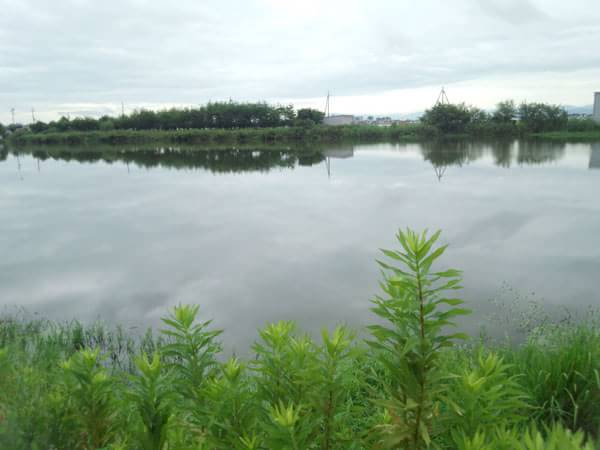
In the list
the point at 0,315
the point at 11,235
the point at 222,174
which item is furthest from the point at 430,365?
the point at 222,174

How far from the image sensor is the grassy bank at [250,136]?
185 ft

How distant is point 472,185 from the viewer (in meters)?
18.6

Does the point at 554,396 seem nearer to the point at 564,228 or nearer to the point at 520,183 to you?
the point at 564,228

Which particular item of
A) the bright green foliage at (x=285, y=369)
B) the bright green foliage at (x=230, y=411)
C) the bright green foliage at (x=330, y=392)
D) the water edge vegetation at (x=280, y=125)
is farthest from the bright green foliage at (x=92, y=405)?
the water edge vegetation at (x=280, y=125)

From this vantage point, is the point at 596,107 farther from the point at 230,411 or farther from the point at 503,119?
the point at 230,411

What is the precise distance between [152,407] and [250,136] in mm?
59308

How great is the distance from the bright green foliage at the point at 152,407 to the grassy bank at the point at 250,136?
54.8 m

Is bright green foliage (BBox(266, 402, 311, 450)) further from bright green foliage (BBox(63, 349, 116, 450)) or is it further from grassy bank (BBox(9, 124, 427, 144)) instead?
grassy bank (BBox(9, 124, 427, 144))

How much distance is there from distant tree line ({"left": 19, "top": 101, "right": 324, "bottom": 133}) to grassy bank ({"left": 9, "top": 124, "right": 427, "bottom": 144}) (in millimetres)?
6274

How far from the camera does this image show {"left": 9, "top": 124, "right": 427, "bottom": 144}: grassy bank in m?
56.5

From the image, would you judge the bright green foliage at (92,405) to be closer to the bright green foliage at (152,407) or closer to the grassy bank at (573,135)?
the bright green foliage at (152,407)

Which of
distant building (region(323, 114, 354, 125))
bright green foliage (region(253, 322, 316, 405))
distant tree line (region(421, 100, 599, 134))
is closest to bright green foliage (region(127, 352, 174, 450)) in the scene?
bright green foliage (region(253, 322, 316, 405))

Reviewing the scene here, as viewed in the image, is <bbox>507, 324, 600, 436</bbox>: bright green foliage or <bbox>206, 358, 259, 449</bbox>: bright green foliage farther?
<bbox>507, 324, 600, 436</bbox>: bright green foliage

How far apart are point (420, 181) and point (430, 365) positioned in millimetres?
19419
